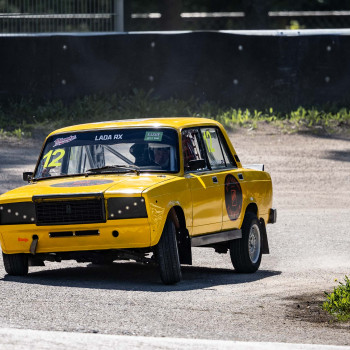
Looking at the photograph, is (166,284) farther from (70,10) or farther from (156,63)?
(70,10)

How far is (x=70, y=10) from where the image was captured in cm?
2386

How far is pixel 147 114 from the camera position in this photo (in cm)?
2264

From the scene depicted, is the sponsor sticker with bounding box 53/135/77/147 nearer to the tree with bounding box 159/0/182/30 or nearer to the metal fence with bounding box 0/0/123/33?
the metal fence with bounding box 0/0/123/33

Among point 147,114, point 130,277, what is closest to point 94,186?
point 130,277

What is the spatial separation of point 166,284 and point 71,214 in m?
1.08

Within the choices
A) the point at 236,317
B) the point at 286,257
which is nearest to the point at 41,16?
the point at 286,257

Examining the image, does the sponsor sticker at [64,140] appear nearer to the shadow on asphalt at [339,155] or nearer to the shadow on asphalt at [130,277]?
the shadow on asphalt at [130,277]

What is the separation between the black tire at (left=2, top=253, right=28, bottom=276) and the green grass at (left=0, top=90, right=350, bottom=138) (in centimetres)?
1167

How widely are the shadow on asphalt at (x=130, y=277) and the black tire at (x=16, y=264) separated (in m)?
0.07

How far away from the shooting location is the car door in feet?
34.6

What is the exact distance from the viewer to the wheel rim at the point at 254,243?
1153 cm

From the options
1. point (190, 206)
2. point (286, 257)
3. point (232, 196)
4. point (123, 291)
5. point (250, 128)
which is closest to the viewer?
point (123, 291)

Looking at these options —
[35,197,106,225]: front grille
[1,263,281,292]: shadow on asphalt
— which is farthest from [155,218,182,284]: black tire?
[35,197,106,225]: front grille

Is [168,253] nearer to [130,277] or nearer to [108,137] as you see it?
[130,277]
